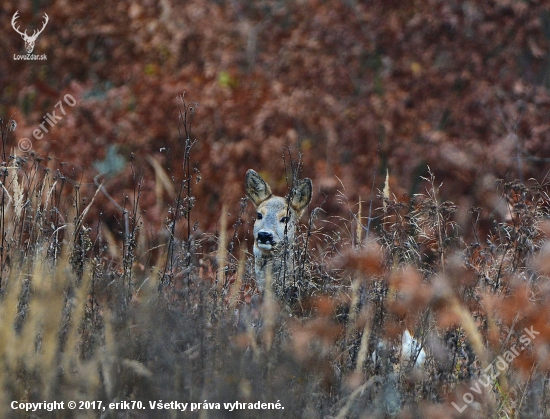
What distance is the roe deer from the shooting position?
6555 millimetres

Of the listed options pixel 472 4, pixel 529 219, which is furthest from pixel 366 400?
pixel 472 4

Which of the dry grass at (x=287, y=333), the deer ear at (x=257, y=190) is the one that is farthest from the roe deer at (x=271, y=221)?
the dry grass at (x=287, y=333)

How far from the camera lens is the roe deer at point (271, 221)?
21.5 feet

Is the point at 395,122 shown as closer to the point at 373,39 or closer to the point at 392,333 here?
the point at 373,39

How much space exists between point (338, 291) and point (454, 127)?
7440 mm

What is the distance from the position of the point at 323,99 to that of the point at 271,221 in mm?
5664

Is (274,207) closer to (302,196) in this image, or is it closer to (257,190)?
(302,196)

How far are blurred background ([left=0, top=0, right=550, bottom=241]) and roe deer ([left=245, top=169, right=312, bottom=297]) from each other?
137 inches

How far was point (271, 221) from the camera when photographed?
717cm

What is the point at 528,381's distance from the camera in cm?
415

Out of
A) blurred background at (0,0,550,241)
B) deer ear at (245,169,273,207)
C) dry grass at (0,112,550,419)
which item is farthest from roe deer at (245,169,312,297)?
blurred background at (0,0,550,241)

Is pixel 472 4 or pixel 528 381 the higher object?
pixel 472 4

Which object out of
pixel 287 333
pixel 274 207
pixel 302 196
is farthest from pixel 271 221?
pixel 287 333

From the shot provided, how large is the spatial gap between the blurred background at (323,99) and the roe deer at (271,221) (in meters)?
3.49
